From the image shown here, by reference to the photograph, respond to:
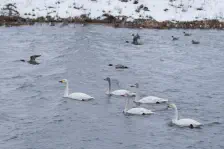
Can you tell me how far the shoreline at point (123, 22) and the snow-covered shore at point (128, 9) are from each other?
4.99ft

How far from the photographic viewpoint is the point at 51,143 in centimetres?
1789

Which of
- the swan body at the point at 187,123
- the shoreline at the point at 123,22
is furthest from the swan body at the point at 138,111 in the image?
the shoreline at the point at 123,22

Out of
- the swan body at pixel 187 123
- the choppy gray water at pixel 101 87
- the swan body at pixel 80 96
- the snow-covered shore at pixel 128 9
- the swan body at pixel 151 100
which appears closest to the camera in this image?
the choppy gray water at pixel 101 87

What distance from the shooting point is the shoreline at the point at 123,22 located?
51.3 metres

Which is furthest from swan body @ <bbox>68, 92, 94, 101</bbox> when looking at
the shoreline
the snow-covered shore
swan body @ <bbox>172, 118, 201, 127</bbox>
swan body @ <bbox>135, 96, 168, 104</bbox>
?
the snow-covered shore

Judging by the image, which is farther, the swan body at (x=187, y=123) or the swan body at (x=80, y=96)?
the swan body at (x=80, y=96)

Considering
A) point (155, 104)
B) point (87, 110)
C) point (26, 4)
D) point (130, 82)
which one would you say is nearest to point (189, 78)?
point (130, 82)

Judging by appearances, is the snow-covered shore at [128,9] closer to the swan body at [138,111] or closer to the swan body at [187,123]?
the swan body at [138,111]

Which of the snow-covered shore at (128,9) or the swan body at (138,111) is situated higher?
the snow-covered shore at (128,9)

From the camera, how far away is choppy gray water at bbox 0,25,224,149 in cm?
1869

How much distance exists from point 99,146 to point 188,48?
24350 millimetres

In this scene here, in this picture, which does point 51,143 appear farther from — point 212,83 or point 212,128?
point 212,83

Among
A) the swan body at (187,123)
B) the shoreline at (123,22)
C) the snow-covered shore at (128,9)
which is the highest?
the snow-covered shore at (128,9)

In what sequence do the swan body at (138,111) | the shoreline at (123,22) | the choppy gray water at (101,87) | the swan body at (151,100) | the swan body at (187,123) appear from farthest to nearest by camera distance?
1. the shoreline at (123,22)
2. the swan body at (151,100)
3. the swan body at (138,111)
4. the swan body at (187,123)
5. the choppy gray water at (101,87)
